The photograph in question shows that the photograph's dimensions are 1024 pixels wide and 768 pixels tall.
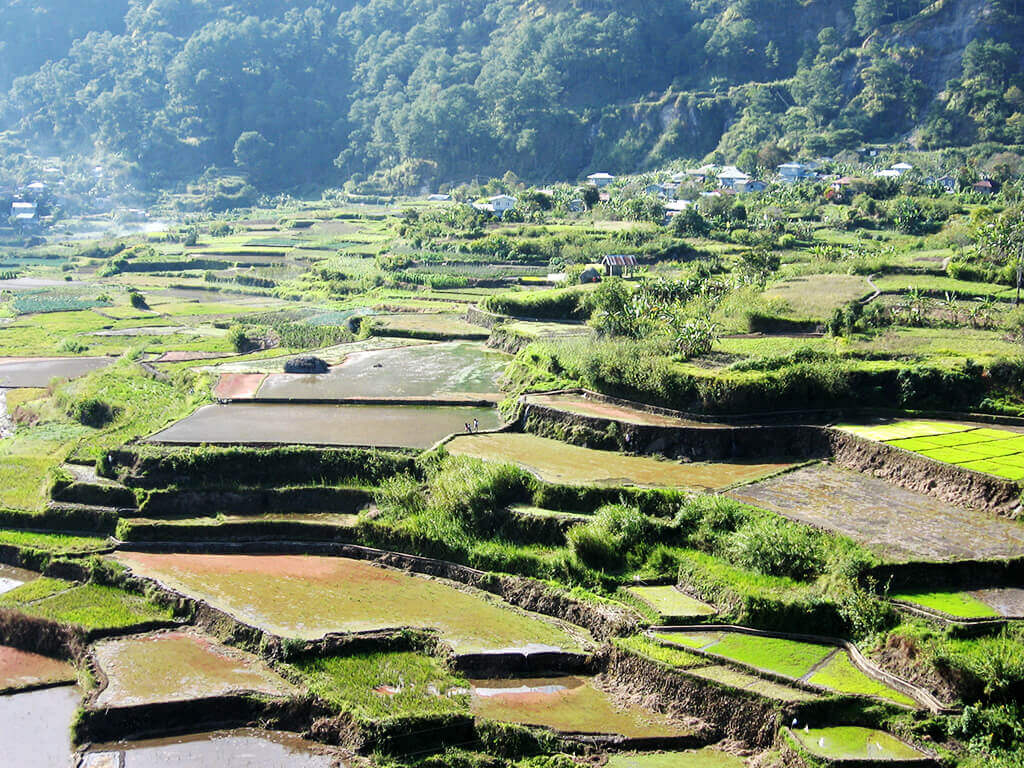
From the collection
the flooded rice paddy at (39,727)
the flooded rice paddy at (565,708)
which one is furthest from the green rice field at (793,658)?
the flooded rice paddy at (39,727)

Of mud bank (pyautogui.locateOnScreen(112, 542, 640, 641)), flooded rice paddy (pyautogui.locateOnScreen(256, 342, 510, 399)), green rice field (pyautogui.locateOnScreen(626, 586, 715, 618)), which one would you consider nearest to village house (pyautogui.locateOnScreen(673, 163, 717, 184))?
flooded rice paddy (pyautogui.locateOnScreen(256, 342, 510, 399))

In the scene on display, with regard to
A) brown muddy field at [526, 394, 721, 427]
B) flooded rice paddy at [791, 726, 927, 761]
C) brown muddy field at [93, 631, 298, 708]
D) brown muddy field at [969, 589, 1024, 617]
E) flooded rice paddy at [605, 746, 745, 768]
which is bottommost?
flooded rice paddy at [605, 746, 745, 768]

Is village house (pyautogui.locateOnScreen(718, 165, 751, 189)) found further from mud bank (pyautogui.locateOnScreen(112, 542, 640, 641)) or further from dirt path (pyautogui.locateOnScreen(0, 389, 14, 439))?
mud bank (pyautogui.locateOnScreen(112, 542, 640, 641))

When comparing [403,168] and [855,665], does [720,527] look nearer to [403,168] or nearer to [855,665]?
[855,665]

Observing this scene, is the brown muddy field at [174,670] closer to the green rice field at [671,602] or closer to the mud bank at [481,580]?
the mud bank at [481,580]

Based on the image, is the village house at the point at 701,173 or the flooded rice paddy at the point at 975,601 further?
the village house at the point at 701,173

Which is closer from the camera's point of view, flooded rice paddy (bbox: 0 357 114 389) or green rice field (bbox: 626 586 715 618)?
green rice field (bbox: 626 586 715 618)

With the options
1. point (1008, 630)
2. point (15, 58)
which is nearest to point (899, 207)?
point (1008, 630)

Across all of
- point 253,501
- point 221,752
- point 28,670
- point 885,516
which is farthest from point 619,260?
point 221,752
